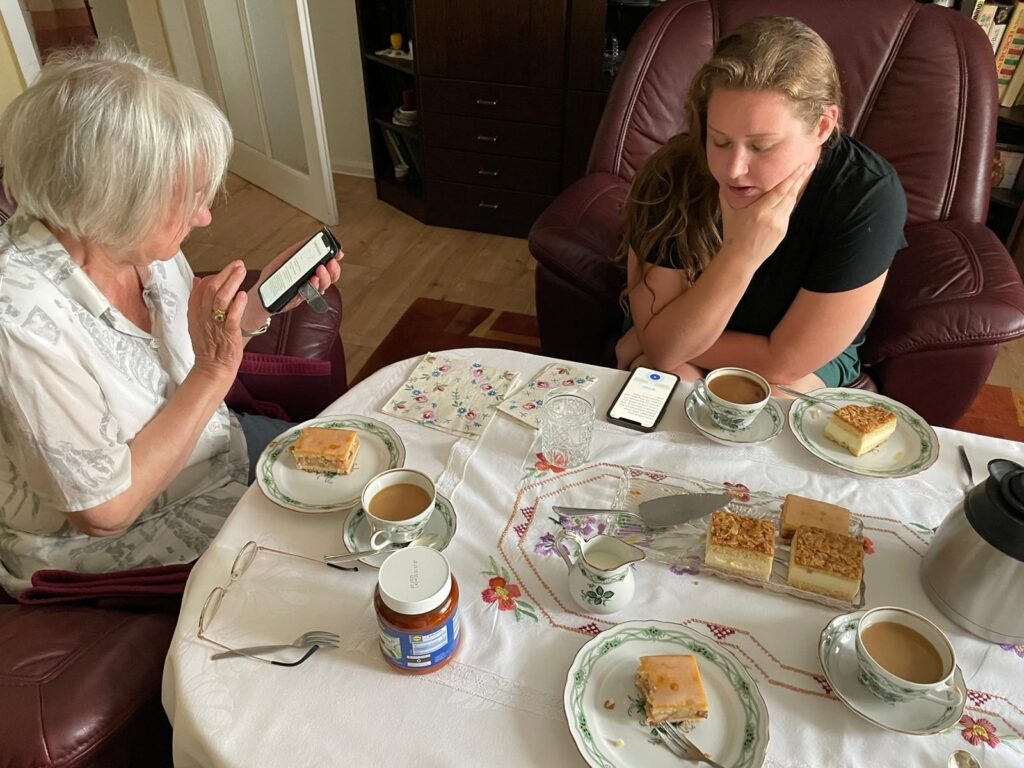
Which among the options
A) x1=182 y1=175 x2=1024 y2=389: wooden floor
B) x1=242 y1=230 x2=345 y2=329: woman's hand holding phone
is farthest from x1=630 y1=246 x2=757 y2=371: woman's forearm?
x1=182 y1=175 x2=1024 y2=389: wooden floor

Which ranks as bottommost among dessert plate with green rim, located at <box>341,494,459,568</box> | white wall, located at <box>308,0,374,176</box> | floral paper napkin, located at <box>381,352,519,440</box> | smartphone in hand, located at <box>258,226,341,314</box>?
white wall, located at <box>308,0,374,176</box>

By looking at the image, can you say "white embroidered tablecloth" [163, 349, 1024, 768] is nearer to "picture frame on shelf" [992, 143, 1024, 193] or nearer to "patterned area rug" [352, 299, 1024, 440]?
"patterned area rug" [352, 299, 1024, 440]

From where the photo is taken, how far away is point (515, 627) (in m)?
0.83

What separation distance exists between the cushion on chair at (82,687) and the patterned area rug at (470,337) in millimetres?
1493

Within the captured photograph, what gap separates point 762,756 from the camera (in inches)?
27.8

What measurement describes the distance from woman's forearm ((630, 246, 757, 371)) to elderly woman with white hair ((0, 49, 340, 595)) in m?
0.70

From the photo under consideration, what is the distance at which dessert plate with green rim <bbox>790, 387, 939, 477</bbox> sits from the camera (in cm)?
104

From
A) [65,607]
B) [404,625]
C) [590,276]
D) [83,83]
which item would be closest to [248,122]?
[590,276]

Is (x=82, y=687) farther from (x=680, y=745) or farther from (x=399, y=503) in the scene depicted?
(x=680, y=745)

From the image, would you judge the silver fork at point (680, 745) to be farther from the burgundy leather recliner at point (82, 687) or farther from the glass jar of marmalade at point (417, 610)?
the burgundy leather recliner at point (82, 687)

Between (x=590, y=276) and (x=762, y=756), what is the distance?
1.15 metres

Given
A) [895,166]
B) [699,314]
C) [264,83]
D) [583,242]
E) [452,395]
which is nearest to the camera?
[452,395]

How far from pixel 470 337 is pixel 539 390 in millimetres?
1479

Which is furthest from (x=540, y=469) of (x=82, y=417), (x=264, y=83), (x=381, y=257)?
(x=264, y=83)
